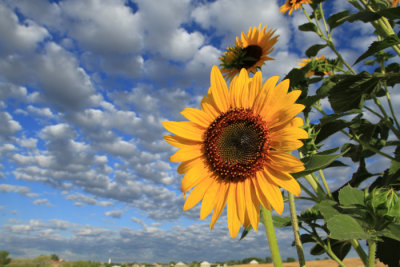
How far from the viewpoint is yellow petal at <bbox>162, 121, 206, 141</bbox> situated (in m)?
1.96

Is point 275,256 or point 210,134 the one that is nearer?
point 275,256

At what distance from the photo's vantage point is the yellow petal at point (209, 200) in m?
1.91

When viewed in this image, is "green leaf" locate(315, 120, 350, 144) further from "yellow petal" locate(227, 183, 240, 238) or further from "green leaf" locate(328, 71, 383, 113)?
"yellow petal" locate(227, 183, 240, 238)

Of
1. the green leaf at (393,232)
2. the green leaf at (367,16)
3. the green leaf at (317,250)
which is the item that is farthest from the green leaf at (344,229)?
the green leaf at (367,16)

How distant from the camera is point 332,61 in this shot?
467 centimetres

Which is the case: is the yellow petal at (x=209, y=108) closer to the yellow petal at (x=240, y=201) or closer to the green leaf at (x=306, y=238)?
the yellow petal at (x=240, y=201)

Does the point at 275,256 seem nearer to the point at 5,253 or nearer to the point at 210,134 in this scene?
the point at 210,134

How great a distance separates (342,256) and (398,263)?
0.87 m

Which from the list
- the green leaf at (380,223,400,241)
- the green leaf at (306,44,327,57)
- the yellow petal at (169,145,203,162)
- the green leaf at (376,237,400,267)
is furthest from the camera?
the green leaf at (306,44,327,57)

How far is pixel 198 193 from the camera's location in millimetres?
1960

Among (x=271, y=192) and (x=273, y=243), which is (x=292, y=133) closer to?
(x=271, y=192)

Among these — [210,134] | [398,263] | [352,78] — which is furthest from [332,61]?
[210,134]

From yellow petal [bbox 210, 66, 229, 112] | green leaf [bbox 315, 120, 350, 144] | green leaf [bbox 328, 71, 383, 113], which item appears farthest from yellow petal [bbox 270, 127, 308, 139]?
green leaf [bbox 328, 71, 383, 113]

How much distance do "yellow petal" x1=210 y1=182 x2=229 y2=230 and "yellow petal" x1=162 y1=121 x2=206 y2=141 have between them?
0.34 m
